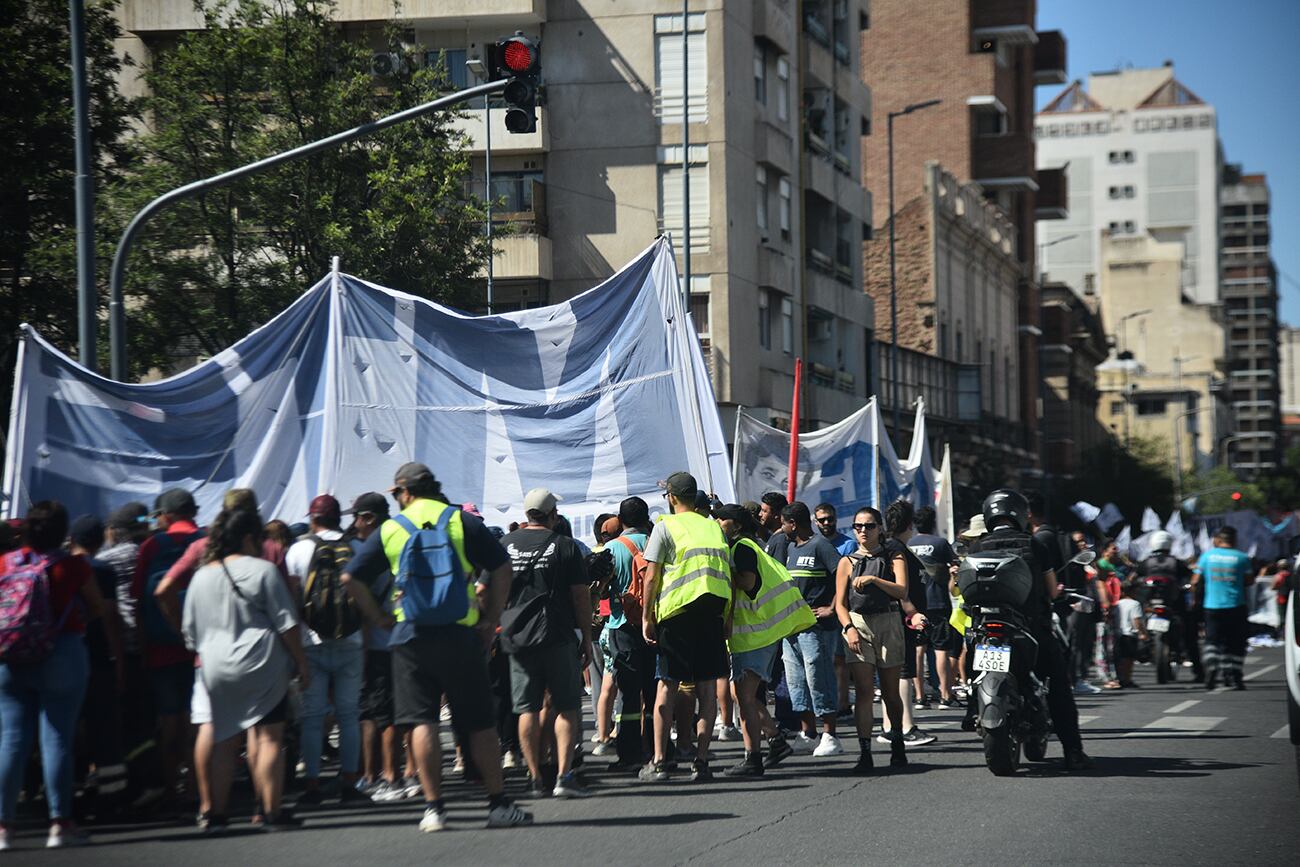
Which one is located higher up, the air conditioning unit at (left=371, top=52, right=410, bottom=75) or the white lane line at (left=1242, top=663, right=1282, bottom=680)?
the air conditioning unit at (left=371, top=52, right=410, bottom=75)

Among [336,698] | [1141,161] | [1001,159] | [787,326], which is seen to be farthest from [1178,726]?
[1141,161]

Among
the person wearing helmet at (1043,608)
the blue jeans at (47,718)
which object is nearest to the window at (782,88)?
the person wearing helmet at (1043,608)

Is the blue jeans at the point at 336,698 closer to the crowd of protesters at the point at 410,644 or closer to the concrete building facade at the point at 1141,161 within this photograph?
the crowd of protesters at the point at 410,644

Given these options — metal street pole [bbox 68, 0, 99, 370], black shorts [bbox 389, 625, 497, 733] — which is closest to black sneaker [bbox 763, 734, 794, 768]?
black shorts [bbox 389, 625, 497, 733]

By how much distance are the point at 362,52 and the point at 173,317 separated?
4.84m

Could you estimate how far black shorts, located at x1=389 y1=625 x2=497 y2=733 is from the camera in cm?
904

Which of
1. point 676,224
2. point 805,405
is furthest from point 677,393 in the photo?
point 805,405

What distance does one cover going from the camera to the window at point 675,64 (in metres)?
37.9

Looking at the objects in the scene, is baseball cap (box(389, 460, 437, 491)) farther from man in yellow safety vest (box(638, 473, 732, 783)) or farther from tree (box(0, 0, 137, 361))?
tree (box(0, 0, 137, 361))

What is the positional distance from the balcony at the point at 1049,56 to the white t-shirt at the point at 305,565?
65683 millimetres

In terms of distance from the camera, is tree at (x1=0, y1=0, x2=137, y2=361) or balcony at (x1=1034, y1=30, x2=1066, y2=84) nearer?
tree at (x1=0, y1=0, x2=137, y2=361)

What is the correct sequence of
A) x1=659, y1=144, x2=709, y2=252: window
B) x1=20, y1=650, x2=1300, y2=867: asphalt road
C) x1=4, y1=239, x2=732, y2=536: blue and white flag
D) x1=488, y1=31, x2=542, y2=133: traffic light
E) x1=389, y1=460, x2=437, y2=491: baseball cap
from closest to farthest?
1. x1=20, y1=650, x2=1300, y2=867: asphalt road
2. x1=389, y1=460, x2=437, y2=491: baseball cap
3. x1=4, y1=239, x2=732, y2=536: blue and white flag
4. x1=488, y1=31, x2=542, y2=133: traffic light
5. x1=659, y1=144, x2=709, y2=252: window

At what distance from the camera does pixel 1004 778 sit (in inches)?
435

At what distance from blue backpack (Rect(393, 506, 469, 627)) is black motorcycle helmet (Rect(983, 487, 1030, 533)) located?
3867mm
